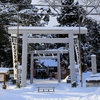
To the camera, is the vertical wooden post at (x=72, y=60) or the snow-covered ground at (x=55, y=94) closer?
the snow-covered ground at (x=55, y=94)

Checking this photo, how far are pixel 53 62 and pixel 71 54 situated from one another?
66.0 feet

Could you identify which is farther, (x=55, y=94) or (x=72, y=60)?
(x=72, y=60)

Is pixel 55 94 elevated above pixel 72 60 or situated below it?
below

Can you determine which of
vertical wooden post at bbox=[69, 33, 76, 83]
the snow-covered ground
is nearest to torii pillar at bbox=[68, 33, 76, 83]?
vertical wooden post at bbox=[69, 33, 76, 83]

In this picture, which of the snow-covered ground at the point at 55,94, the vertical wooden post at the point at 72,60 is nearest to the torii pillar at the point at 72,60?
the vertical wooden post at the point at 72,60

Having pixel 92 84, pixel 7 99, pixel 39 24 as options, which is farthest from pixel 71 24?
pixel 7 99

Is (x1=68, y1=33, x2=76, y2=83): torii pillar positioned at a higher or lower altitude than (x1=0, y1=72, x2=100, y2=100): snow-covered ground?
higher

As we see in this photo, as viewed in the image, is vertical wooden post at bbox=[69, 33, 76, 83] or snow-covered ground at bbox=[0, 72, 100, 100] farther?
vertical wooden post at bbox=[69, 33, 76, 83]

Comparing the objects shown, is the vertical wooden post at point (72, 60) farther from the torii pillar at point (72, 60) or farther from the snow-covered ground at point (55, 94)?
the snow-covered ground at point (55, 94)

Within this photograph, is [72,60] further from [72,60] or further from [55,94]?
[55,94]

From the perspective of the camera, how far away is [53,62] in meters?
34.4

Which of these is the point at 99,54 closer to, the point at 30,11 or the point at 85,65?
the point at 85,65

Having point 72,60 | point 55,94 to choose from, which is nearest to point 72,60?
point 72,60

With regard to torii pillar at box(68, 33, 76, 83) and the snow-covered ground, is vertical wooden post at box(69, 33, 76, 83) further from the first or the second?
the snow-covered ground
